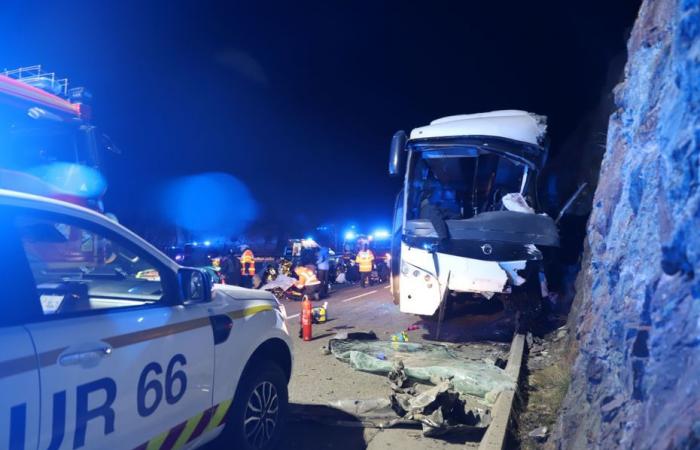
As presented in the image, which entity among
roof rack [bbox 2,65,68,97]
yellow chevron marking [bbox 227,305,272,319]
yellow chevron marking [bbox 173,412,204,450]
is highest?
roof rack [bbox 2,65,68,97]

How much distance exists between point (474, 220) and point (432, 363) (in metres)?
2.37

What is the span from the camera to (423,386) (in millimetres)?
5617

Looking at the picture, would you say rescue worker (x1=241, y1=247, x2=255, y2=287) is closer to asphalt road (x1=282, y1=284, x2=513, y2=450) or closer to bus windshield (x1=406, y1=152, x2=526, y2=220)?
asphalt road (x1=282, y1=284, x2=513, y2=450)

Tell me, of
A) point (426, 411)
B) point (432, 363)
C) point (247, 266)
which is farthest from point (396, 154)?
point (247, 266)

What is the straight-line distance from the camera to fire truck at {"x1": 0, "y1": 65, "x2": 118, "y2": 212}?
5.30 metres

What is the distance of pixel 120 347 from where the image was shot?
2.38 metres

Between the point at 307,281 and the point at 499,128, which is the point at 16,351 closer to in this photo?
the point at 499,128

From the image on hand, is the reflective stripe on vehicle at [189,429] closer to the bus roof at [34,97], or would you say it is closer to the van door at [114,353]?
the van door at [114,353]

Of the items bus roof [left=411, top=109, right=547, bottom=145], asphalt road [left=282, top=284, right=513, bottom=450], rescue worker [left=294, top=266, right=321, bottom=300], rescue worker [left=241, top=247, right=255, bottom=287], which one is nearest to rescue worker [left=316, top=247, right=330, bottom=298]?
asphalt road [left=282, top=284, right=513, bottom=450]

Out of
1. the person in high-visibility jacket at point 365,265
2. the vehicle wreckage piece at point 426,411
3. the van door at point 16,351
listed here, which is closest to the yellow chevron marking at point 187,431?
the van door at point 16,351

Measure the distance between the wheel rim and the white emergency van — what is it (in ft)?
0.04

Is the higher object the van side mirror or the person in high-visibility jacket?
the van side mirror

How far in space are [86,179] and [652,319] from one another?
5903mm

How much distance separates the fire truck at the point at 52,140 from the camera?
209 inches
